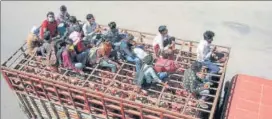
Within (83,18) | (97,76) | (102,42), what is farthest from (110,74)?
(83,18)

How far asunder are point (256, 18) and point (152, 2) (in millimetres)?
3855

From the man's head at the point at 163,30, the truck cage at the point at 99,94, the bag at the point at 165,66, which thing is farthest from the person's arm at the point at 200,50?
the man's head at the point at 163,30

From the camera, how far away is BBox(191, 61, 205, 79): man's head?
703 centimetres

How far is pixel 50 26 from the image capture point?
908cm

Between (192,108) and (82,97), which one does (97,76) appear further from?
(192,108)

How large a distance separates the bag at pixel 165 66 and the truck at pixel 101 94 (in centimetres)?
21

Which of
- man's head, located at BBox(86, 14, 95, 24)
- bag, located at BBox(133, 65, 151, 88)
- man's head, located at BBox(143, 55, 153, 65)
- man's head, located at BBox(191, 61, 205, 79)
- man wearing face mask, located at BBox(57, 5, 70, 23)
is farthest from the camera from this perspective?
man wearing face mask, located at BBox(57, 5, 70, 23)

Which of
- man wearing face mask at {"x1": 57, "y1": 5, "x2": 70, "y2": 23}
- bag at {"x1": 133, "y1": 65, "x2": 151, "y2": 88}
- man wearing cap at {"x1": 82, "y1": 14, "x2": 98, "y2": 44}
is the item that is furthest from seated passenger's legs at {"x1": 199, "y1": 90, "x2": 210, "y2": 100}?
man wearing face mask at {"x1": 57, "y1": 5, "x2": 70, "y2": 23}

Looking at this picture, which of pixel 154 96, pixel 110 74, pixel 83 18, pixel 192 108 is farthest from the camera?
pixel 83 18

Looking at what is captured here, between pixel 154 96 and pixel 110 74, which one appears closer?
pixel 154 96

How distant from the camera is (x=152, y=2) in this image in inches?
542

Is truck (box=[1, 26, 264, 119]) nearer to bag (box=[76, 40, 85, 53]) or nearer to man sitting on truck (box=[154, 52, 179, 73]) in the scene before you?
man sitting on truck (box=[154, 52, 179, 73])

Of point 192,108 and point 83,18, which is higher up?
point 83,18

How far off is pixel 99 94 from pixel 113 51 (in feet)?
5.10
